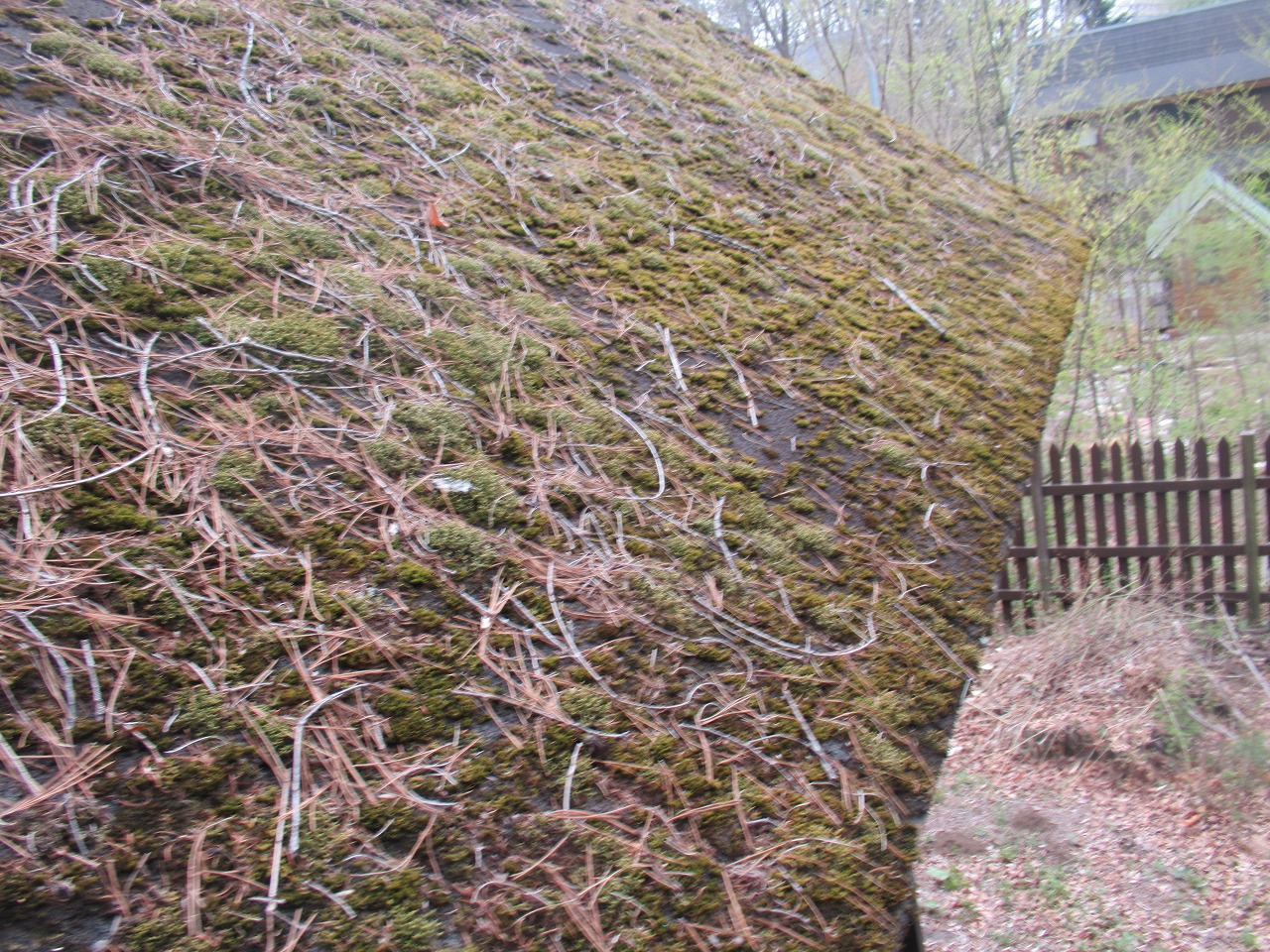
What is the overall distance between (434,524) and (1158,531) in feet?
26.8

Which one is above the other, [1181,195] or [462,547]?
[1181,195]

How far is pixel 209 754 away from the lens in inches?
41.7

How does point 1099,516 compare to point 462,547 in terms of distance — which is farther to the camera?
point 1099,516

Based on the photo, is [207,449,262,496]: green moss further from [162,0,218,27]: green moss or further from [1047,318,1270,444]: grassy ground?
[1047,318,1270,444]: grassy ground

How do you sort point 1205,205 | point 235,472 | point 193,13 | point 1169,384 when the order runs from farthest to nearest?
point 1205,205, point 1169,384, point 193,13, point 235,472

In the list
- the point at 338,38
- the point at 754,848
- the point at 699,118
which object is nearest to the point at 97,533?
the point at 754,848

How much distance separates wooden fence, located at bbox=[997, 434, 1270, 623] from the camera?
7.44m

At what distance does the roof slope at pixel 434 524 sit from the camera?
1046 millimetres

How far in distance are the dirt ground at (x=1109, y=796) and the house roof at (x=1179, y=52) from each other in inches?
683

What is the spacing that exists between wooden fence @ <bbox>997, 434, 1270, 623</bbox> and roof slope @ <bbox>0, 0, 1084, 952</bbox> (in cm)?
545

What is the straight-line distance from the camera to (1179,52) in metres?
22.0

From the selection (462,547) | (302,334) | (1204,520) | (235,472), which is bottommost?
(1204,520)

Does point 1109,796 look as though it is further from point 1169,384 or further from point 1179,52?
point 1179,52

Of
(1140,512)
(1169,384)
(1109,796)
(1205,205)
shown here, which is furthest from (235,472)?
(1205,205)
